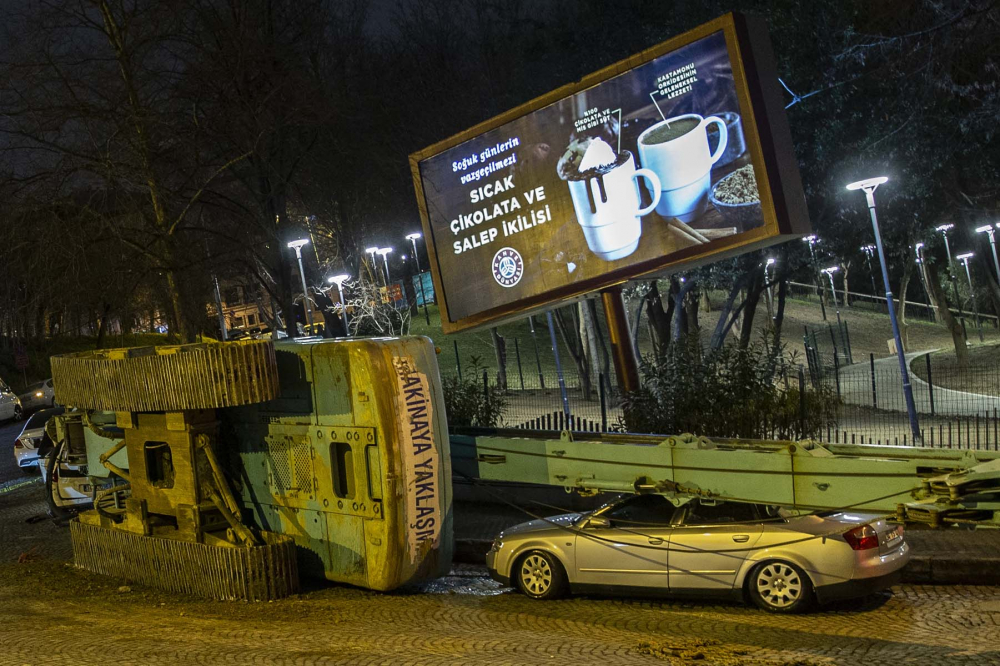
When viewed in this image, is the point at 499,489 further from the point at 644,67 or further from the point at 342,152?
the point at 342,152

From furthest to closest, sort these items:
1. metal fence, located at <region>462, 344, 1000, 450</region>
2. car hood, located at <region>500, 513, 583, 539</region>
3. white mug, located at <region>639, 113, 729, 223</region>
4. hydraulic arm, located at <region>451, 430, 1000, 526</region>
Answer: metal fence, located at <region>462, 344, 1000, 450</region> → white mug, located at <region>639, 113, 729, 223</region> → car hood, located at <region>500, 513, 583, 539</region> → hydraulic arm, located at <region>451, 430, 1000, 526</region>

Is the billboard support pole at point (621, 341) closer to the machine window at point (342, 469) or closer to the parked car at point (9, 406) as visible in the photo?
the machine window at point (342, 469)

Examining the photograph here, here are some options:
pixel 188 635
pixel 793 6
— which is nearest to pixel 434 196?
pixel 188 635

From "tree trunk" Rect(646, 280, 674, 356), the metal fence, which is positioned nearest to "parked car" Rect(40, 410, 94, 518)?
the metal fence

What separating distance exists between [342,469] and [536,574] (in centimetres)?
231

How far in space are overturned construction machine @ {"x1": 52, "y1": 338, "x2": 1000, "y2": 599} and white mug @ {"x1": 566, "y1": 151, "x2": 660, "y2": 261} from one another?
5915 mm

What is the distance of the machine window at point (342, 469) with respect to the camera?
9.87 m

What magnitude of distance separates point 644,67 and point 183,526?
9806 mm

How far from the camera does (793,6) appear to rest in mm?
26938

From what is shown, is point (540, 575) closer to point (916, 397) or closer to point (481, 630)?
point (481, 630)

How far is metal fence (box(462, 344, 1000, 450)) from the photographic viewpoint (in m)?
16.5

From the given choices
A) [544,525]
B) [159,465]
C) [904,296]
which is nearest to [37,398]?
[159,465]

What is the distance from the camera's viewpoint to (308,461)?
10211 mm

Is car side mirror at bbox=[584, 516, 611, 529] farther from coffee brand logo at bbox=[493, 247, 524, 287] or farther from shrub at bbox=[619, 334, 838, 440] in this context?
coffee brand logo at bbox=[493, 247, 524, 287]
